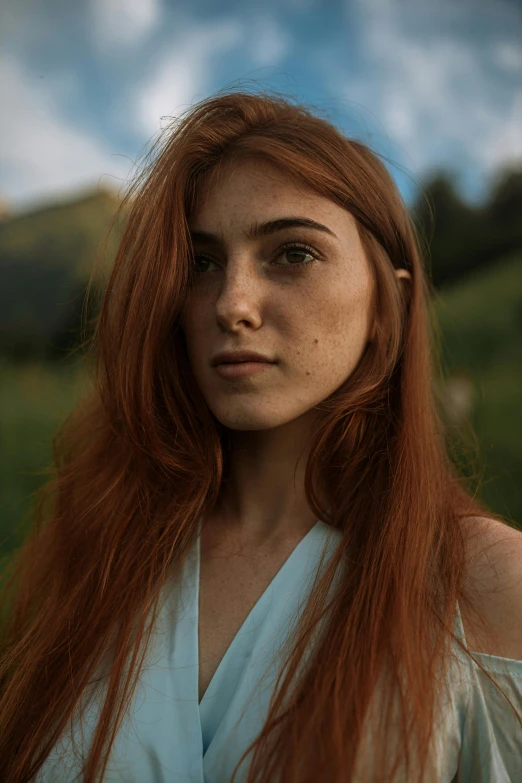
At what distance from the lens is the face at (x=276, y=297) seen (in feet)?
4.89

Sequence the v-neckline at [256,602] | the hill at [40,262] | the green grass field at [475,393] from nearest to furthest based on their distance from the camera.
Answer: the v-neckline at [256,602] → the green grass field at [475,393] → the hill at [40,262]

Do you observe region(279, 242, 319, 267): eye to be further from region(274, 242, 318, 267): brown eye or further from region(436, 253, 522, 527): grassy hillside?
region(436, 253, 522, 527): grassy hillside

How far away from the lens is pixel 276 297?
4.91 ft

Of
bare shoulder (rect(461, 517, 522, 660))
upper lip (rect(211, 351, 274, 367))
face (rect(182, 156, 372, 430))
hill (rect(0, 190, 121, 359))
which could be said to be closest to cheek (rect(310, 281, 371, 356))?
face (rect(182, 156, 372, 430))

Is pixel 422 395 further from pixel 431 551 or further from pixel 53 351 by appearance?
pixel 53 351

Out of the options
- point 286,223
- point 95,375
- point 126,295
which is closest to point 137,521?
point 95,375

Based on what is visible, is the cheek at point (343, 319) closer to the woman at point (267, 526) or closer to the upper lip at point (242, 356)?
the woman at point (267, 526)

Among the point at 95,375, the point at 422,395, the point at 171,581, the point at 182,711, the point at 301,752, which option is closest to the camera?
the point at 301,752

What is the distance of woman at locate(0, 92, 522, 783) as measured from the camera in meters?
1.25

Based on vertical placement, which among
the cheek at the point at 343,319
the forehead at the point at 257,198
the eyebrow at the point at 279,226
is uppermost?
the forehead at the point at 257,198

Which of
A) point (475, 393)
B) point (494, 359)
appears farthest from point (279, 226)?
point (494, 359)

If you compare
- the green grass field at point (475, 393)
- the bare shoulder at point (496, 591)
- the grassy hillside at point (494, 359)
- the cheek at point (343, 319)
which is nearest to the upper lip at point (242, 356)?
the cheek at point (343, 319)

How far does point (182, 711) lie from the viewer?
4.40 ft

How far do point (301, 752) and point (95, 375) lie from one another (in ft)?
3.78
